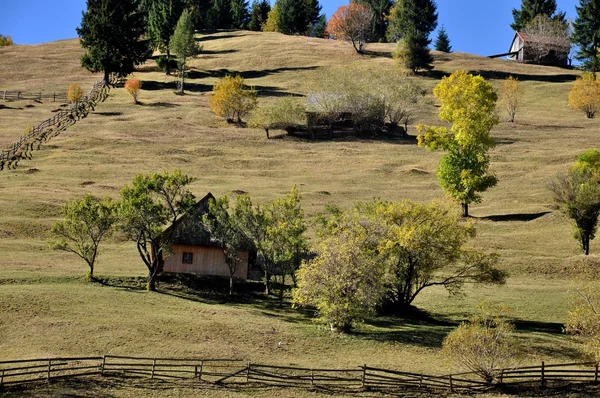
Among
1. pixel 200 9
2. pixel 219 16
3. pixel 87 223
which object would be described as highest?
pixel 200 9

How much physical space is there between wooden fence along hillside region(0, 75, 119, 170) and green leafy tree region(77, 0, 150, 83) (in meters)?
4.24

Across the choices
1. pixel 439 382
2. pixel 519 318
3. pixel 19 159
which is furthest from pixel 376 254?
pixel 19 159

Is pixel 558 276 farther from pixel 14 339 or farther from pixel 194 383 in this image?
pixel 14 339

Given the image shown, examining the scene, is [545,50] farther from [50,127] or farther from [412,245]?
[412,245]

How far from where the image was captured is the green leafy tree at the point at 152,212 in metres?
49.2

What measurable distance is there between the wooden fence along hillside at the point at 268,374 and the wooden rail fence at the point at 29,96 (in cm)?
8930

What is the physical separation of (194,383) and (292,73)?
108099 millimetres

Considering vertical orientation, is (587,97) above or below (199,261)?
A: above

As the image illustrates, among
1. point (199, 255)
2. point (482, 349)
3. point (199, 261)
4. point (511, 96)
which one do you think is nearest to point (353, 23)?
point (511, 96)

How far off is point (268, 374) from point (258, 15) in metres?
167

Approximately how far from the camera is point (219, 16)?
184 meters

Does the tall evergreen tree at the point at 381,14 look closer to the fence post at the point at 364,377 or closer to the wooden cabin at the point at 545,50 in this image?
the wooden cabin at the point at 545,50

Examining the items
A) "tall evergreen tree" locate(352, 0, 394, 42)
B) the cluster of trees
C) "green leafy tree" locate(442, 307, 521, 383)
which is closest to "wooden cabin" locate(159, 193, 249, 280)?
the cluster of trees

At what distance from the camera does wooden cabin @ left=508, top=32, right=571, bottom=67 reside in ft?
484
